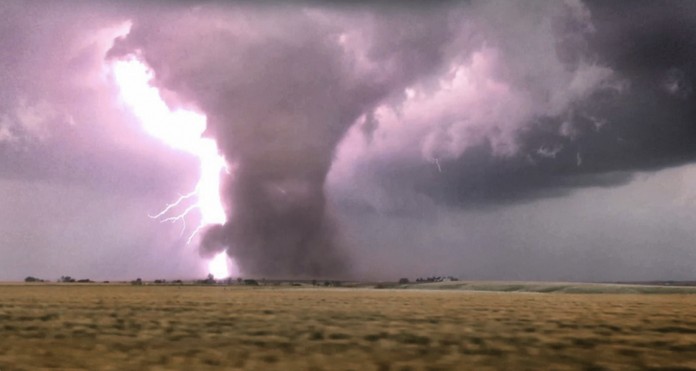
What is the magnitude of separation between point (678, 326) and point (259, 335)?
2139 centimetres

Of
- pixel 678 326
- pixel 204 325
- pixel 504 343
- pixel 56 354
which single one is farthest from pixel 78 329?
pixel 678 326

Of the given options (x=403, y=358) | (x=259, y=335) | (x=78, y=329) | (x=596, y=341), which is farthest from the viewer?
(x=78, y=329)

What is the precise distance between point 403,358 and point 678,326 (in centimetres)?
1921

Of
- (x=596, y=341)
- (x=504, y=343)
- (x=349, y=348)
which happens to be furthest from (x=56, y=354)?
(x=596, y=341)

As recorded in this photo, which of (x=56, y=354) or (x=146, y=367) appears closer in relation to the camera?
(x=146, y=367)

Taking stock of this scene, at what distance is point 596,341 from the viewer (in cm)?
2167

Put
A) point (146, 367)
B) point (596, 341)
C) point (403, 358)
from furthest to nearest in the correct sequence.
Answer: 1. point (596, 341)
2. point (403, 358)
3. point (146, 367)

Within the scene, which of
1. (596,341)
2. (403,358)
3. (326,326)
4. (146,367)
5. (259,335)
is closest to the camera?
(146,367)

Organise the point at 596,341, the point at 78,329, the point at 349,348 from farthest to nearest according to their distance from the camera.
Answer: the point at 78,329, the point at 596,341, the point at 349,348

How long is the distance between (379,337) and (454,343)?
11.2 feet

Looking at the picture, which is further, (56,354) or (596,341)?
(596,341)

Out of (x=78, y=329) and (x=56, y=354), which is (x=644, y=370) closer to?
(x=56, y=354)

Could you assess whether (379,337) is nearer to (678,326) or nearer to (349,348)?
(349,348)

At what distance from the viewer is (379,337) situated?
22.9 m
